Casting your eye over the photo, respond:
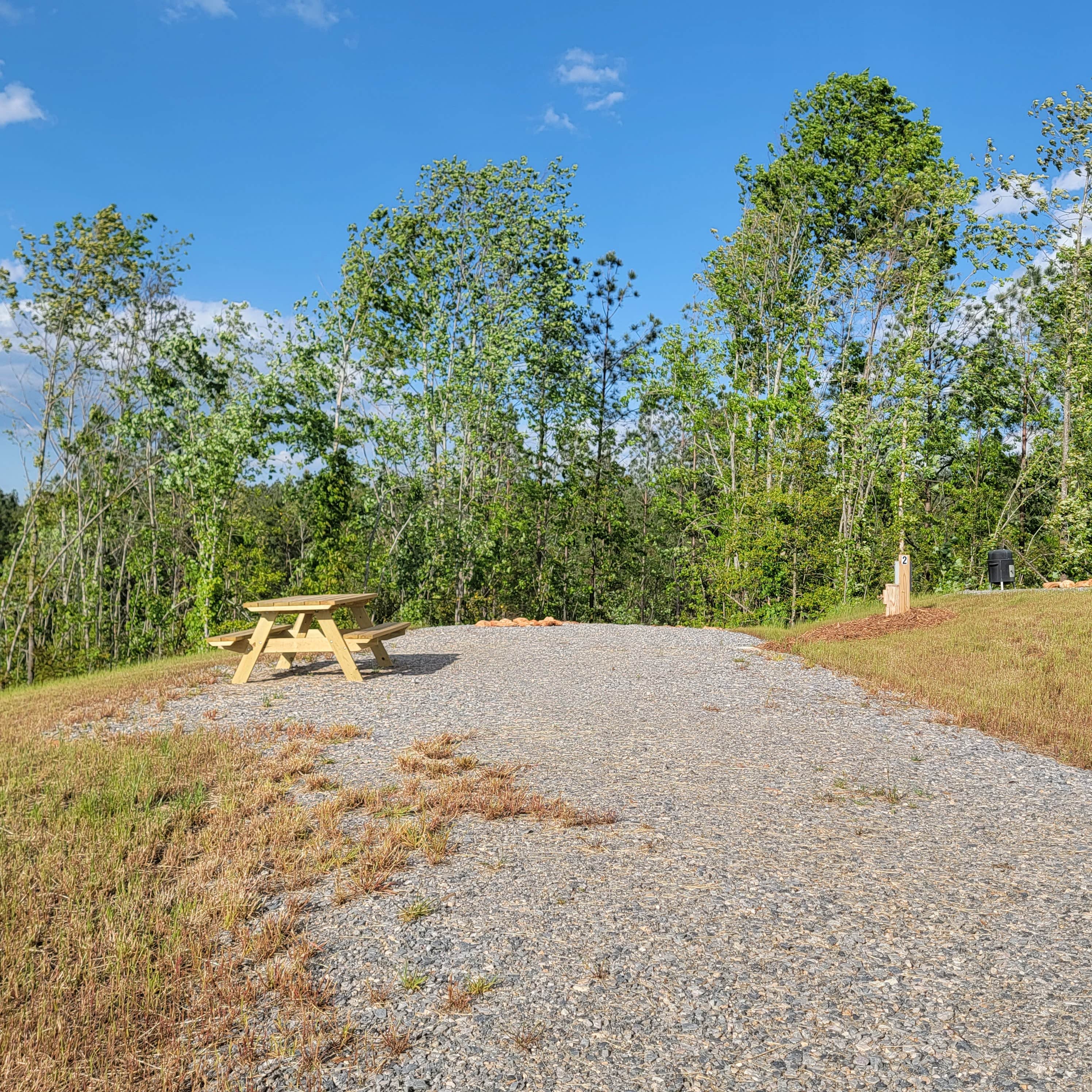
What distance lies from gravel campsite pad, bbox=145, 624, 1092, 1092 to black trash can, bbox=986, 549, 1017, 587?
9960 mm

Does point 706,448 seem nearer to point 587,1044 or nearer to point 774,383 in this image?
point 774,383

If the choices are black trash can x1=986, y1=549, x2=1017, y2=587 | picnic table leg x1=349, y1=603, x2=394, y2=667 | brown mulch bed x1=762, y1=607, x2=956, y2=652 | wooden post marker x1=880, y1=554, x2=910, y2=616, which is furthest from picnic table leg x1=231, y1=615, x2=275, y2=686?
black trash can x1=986, y1=549, x2=1017, y2=587

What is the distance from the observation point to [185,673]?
29.6 ft

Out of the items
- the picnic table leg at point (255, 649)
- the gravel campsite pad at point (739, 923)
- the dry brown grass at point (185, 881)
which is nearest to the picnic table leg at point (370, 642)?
the picnic table leg at point (255, 649)

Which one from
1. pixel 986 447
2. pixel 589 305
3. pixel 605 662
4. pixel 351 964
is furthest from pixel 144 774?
pixel 986 447

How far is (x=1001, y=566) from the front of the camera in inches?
599

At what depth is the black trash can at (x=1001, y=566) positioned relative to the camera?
49.7ft

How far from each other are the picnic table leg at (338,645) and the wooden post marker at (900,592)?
8328 mm

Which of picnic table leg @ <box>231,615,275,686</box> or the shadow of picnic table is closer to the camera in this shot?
picnic table leg @ <box>231,615,275,686</box>

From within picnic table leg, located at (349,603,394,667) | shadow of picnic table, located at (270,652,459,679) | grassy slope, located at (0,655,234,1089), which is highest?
picnic table leg, located at (349,603,394,667)

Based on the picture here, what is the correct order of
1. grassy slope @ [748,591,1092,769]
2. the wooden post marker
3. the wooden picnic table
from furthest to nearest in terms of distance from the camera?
the wooden post marker → the wooden picnic table → grassy slope @ [748,591,1092,769]

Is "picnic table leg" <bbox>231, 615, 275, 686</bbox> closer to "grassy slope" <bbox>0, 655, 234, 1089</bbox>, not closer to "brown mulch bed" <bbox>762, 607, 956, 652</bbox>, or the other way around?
"grassy slope" <bbox>0, 655, 234, 1089</bbox>

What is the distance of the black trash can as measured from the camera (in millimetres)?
15141

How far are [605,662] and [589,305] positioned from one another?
493 inches
